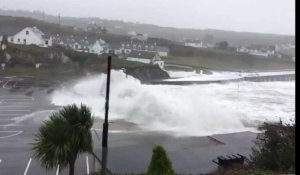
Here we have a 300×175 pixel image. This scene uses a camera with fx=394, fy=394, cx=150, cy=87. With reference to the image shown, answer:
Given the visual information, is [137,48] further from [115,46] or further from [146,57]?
[146,57]

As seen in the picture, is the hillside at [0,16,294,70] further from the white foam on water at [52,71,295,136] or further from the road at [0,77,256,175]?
the road at [0,77,256,175]

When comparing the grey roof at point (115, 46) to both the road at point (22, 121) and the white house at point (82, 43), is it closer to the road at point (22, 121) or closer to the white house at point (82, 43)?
the white house at point (82, 43)

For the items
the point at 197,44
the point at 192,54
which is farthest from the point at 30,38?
the point at 197,44

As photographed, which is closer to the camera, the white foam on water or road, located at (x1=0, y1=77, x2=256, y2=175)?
road, located at (x1=0, y1=77, x2=256, y2=175)

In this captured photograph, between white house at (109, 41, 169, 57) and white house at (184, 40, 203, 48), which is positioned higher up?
white house at (184, 40, 203, 48)

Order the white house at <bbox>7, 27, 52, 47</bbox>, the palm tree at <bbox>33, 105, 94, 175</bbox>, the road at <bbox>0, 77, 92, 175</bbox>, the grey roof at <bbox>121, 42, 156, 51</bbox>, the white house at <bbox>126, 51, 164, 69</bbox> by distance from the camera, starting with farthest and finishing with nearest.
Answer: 1. the grey roof at <bbox>121, 42, 156, 51</bbox>
2. the white house at <bbox>7, 27, 52, 47</bbox>
3. the white house at <bbox>126, 51, 164, 69</bbox>
4. the road at <bbox>0, 77, 92, 175</bbox>
5. the palm tree at <bbox>33, 105, 94, 175</bbox>

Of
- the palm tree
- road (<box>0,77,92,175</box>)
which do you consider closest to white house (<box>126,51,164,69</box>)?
road (<box>0,77,92,175</box>)

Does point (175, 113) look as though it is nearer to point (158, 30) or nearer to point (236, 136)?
point (236, 136)

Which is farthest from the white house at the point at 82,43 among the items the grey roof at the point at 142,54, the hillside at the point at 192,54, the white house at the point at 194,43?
the white house at the point at 194,43
